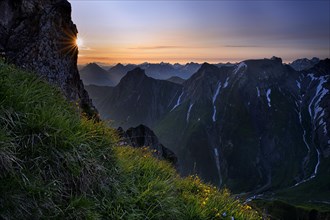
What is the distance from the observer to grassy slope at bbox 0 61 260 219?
5609mm

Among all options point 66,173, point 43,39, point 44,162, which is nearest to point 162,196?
point 66,173

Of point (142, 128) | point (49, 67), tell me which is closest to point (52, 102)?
point (49, 67)

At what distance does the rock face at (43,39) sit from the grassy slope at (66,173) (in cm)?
435

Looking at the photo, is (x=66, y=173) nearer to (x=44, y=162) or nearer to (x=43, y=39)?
(x=44, y=162)

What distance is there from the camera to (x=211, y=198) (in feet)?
30.8

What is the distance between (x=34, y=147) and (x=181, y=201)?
392 centimetres

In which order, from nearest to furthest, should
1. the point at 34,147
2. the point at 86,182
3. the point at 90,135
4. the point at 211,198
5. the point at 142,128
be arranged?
the point at 34,147 → the point at 86,182 → the point at 90,135 → the point at 211,198 → the point at 142,128

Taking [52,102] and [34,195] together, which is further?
[52,102]

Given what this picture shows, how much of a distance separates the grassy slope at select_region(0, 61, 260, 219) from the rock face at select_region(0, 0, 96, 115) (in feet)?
14.3

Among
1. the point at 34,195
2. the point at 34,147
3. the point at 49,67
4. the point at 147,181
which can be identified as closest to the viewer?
the point at 34,195

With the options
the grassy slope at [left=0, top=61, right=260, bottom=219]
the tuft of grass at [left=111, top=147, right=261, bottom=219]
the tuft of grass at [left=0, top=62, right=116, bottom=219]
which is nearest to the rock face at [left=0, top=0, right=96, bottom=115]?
the grassy slope at [left=0, top=61, right=260, bottom=219]

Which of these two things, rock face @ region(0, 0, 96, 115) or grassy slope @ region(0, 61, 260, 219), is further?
rock face @ region(0, 0, 96, 115)

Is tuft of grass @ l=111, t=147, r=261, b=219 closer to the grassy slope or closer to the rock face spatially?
the grassy slope

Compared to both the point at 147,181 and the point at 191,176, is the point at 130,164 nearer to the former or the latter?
the point at 147,181
